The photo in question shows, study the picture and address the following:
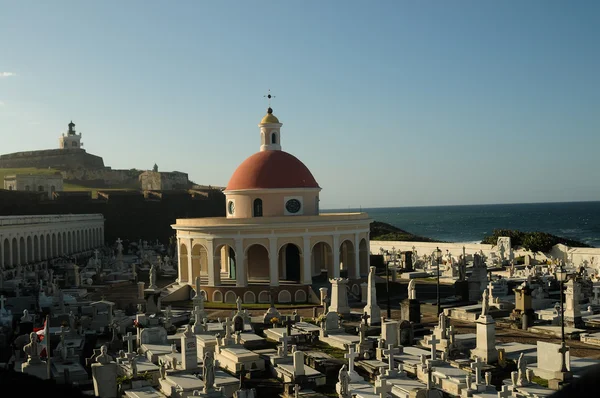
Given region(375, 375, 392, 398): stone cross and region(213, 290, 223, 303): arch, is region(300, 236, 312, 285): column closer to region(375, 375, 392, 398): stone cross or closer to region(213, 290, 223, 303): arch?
region(213, 290, 223, 303): arch

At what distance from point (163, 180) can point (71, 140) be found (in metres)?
25.9

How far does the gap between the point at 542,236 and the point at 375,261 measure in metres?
12.5

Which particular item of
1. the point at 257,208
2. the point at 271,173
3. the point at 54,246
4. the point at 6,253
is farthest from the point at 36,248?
the point at 271,173

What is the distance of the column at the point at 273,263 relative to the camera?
32.0 m

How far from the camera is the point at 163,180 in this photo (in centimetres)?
9919

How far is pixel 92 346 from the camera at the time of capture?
2139cm

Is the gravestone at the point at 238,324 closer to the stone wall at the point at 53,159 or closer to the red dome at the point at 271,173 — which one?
the red dome at the point at 271,173

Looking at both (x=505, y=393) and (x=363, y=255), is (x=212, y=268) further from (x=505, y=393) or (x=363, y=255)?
(x=505, y=393)

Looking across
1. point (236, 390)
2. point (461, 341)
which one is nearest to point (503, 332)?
point (461, 341)

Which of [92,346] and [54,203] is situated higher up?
[54,203]

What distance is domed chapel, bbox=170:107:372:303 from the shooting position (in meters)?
Answer: 32.2

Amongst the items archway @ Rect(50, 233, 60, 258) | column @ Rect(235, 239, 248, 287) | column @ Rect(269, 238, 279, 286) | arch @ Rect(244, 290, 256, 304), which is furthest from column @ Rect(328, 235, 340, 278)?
archway @ Rect(50, 233, 60, 258)

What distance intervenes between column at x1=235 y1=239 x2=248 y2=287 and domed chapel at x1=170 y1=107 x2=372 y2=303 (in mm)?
50

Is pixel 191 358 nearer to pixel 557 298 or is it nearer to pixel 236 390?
pixel 236 390
